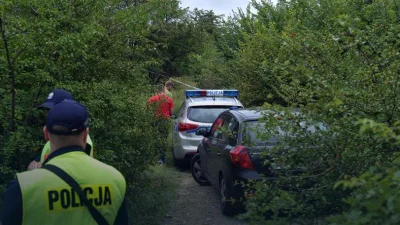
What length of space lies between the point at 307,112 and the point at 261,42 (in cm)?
1214

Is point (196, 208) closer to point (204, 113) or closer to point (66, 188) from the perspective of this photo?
point (204, 113)

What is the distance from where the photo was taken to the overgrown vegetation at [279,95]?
451 centimetres

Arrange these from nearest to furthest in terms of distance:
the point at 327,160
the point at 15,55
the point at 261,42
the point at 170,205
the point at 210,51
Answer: the point at 327,160, the point at 15,55, the point at 170,205, the point at 261,42, the point at 210,51

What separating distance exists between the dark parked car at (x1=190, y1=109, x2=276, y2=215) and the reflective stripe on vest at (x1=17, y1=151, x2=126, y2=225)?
3551 millimetres

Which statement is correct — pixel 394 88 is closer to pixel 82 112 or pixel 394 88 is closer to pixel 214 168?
pixel 82 112

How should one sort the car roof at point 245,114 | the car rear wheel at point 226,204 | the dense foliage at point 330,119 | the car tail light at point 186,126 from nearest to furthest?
the dense foliage at point 330,119, the car rear wheel at point 226,204, the car roof at point 245,114, the car tail light at point 186,126

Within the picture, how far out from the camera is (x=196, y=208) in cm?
918

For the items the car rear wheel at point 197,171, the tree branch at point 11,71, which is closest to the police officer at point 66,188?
the tree branch at point 11,71

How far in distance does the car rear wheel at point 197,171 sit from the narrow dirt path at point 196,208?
0.11 metres

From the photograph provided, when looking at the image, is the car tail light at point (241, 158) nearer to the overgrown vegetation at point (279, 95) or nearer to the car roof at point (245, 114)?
the car roof at point (245, 114)

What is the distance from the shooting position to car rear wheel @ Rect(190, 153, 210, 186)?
36.4 feet

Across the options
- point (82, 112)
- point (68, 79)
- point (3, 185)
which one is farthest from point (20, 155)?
point (82, 112)

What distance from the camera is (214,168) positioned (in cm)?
933

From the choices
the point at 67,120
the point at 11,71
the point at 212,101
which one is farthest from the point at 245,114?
the point at 67,120
